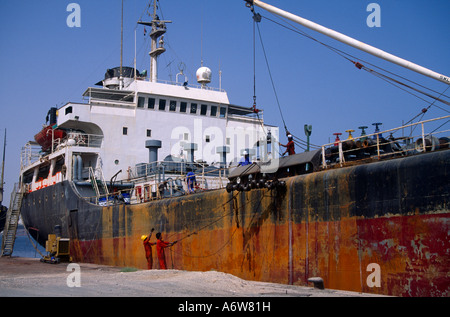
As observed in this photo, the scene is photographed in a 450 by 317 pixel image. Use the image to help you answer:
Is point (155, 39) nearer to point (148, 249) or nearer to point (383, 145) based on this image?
point (148, 249)

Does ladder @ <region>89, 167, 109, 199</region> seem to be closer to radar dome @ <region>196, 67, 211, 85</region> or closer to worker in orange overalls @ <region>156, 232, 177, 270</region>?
worker in orange overalls @ <region>156, 232, 177, 270</region>

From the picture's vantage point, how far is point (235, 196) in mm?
16859

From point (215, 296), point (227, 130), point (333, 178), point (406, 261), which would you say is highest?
point (227, 130)

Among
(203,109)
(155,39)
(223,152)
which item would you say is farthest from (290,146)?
(155,39)

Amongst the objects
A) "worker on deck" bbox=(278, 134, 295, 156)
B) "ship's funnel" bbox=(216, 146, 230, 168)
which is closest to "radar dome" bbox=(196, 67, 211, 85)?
"ship's funnel" bbox=(216, 146, 230, 168)

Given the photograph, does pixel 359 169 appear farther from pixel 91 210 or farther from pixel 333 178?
pixel 91 210

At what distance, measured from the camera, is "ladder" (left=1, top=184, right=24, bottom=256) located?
2955 centimetres

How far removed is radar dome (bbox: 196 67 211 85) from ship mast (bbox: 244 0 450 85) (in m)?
14.8

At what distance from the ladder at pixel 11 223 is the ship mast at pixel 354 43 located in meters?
20.4

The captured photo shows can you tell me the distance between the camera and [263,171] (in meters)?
16.2

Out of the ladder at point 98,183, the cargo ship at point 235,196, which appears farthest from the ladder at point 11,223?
the ladder at point 98,183

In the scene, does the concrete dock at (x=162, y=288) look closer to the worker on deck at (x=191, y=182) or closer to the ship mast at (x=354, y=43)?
the ship mast at (x=354, y=43)
